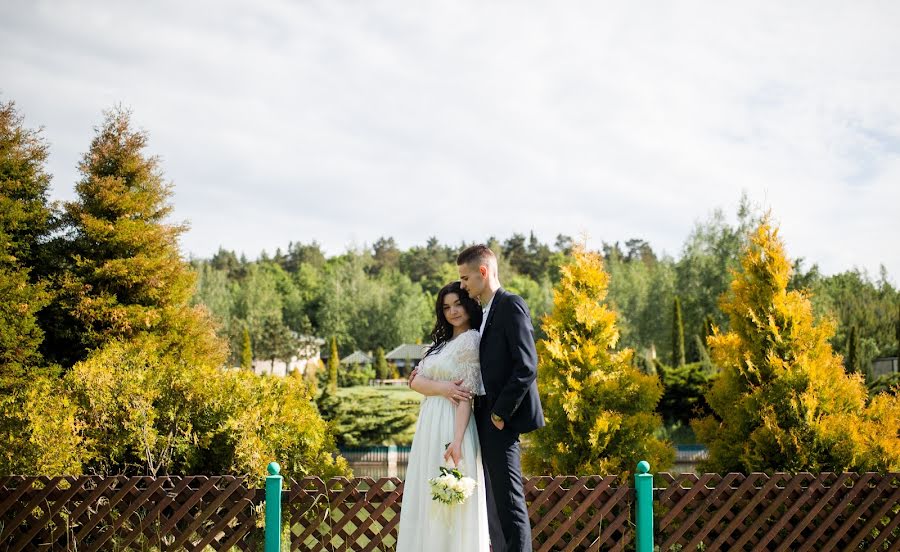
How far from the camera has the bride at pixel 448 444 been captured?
3783 mm

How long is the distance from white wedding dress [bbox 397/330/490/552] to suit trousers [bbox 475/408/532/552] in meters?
0.07

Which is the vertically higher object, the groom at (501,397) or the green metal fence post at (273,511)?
the groom at (501,397)

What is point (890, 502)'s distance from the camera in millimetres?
5527

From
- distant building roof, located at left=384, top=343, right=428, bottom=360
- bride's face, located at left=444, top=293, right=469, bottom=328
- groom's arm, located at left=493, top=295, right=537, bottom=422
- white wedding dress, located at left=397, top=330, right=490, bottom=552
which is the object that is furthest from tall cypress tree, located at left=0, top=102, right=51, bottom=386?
distant building roof, located at left=384, top=343, right=428, bottom=360

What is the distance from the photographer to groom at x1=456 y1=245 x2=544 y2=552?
3.79 metres

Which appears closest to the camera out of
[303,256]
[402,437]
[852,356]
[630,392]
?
[630,392]

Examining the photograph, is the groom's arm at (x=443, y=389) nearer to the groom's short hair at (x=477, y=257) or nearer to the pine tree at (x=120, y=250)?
the groom's short hair at (x=477, y=257)

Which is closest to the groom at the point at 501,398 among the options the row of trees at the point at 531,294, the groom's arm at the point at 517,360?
the groom's arm at the point at 517,360

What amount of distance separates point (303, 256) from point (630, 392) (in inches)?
2857

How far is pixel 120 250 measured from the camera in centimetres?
1166

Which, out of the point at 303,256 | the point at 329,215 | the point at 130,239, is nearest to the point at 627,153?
the point at 130,239

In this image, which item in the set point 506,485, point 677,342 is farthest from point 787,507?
point 677,342

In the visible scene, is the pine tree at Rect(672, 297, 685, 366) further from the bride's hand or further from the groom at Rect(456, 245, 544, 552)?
the bride's hand

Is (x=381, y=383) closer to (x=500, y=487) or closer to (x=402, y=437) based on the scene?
(x=402, y=437)
